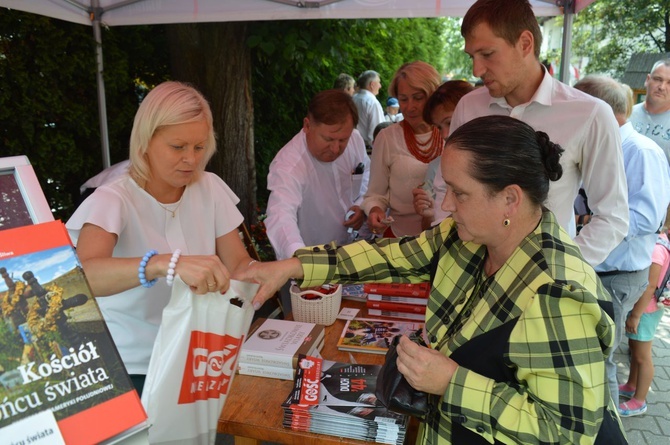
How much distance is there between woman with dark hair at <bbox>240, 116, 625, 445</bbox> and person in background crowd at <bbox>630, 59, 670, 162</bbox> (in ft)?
12.5

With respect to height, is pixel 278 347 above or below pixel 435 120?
below

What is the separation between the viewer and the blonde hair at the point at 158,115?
6.21 ft

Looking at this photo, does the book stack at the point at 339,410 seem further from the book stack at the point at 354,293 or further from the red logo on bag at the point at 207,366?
the book stack at the point at 354,293

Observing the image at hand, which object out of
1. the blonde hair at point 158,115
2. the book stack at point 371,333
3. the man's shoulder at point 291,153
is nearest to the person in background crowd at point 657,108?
the man's shoulder at point 291,153

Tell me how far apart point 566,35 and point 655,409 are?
107 inches

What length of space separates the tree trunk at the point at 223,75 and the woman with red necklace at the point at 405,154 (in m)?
2.28

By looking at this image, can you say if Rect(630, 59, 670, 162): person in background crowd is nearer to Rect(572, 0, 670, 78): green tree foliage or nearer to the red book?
the red book

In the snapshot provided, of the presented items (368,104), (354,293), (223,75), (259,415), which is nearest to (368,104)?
(368,104)

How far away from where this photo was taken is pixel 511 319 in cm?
138

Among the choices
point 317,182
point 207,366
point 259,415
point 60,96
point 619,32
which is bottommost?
point 259,415

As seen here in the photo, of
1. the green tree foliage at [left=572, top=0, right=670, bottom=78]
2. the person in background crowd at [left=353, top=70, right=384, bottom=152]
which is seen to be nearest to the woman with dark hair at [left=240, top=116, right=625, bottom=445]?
the person in background crowd at [left=353, top=70, right=384, bottom=152]

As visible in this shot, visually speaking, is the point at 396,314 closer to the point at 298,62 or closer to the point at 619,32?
the point at 298,62

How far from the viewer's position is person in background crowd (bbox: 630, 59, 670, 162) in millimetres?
4586

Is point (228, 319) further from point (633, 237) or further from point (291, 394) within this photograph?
point (633, 237)
